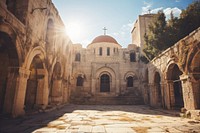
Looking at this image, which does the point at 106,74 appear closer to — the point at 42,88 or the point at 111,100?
the point at 111,100

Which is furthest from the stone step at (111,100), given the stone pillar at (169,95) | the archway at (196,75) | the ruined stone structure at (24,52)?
the archway at (196,75)

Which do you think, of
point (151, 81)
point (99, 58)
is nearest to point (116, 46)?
point (99, 58)

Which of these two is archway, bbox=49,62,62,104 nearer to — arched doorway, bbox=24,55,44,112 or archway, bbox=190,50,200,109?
arched doorway, bbox=24,55,44,112

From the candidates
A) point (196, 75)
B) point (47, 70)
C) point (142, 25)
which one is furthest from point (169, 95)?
point (142, 25)

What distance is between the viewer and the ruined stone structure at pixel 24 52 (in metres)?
5.95

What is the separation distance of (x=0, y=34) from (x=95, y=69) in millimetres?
13855

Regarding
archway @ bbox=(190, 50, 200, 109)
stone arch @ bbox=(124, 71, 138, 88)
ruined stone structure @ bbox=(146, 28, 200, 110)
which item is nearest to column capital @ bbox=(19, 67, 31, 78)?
ruined stone structure @ bbox=(146, 28, 200, 110)

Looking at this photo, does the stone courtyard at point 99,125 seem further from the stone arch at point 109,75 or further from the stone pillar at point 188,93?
the stone arch at point 109,75

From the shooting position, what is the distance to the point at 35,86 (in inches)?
361

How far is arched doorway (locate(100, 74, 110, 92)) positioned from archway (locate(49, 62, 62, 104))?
25.4 ft

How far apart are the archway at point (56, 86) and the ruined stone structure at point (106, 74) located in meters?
5.28

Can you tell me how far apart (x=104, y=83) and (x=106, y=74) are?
133 cm

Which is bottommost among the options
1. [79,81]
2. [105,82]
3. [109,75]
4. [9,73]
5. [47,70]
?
[9,73]

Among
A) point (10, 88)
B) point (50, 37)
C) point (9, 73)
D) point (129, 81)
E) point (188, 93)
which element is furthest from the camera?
point (129, 81)
